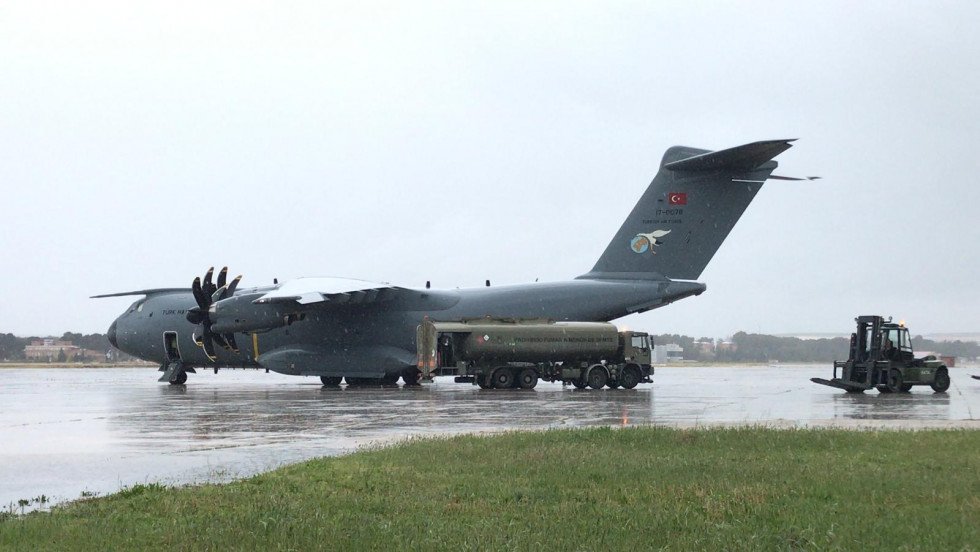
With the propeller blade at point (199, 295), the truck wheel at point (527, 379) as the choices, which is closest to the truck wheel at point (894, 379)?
the truck wheel at point (527, 379)

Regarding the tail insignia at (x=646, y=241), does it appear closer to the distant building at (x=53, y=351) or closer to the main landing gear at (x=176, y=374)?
the main landing gear at (x=176, y=374)

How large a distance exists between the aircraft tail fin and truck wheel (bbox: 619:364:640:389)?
3.28m

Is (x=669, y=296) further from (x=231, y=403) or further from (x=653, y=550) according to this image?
(x=653, y=550)

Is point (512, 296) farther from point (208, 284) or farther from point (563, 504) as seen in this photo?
point (563, 504)

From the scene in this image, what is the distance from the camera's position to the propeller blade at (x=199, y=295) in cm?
3256

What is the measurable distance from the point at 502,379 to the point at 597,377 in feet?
10.6

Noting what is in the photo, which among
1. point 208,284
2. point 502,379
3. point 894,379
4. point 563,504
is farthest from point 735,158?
point 563,504

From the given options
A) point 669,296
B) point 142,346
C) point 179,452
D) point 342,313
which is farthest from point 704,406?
point 142,346

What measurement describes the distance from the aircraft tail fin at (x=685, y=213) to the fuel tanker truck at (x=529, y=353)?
9.04ft

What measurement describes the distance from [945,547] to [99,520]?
251 inches

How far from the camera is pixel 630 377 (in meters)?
32.9

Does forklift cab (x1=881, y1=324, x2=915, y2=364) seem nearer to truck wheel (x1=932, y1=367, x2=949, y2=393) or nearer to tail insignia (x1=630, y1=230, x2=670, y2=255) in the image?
truck wheel (x1=932, y1=367, x2=949, y2=393)

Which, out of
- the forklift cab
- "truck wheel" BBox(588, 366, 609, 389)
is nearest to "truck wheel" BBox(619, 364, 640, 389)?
"truck wheel" BBox(588, 366, 609, 389)

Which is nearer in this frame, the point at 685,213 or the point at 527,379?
the point at 527,379
